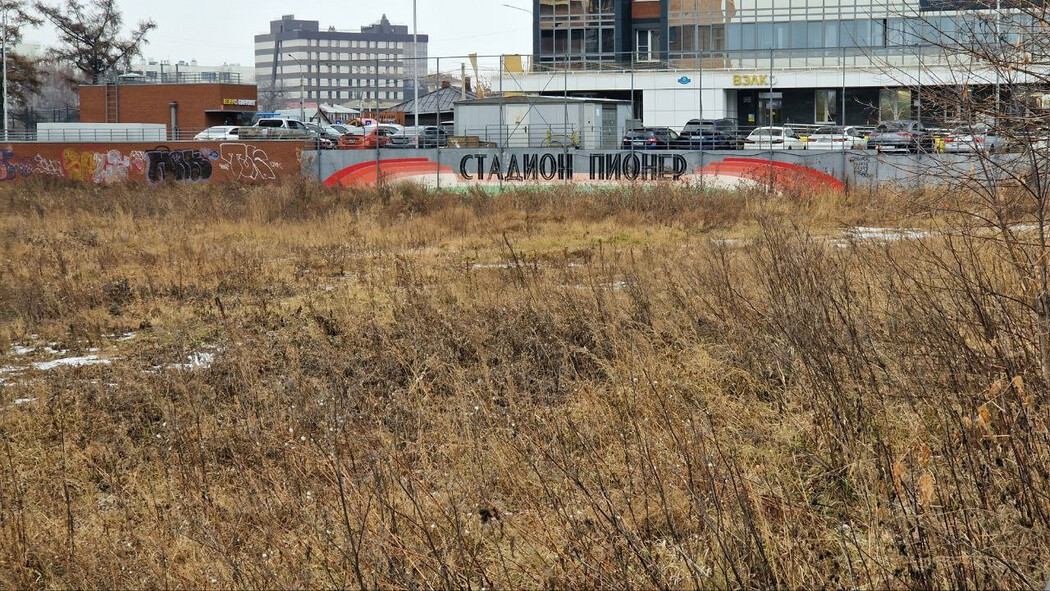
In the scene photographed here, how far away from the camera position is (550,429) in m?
6.82

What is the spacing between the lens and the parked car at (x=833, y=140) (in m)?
33.1

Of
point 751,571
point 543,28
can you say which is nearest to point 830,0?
point 543,28

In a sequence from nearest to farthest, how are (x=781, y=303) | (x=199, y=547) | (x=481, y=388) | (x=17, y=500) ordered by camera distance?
(x=199, y=547), (x=17, y=500), (x=781, y=303), (x=481, y=388)

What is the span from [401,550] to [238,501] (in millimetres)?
1537

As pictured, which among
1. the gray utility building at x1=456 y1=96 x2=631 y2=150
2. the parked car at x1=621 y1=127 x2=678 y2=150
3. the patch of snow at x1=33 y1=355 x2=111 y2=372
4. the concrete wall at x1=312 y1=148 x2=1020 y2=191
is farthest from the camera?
the gray utility building at x1=456 y1=96 x2=631 y2=150

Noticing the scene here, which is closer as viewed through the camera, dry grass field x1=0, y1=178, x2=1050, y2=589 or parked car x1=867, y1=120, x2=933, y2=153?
dry grass field x1=0, y1=178, x2=1050, y2=589

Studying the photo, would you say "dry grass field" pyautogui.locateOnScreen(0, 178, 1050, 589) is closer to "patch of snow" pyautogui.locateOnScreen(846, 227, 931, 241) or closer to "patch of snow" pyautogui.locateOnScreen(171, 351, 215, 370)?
"patch of snow" pyautogui.locateOnScreen(171, 351, 215, 370)

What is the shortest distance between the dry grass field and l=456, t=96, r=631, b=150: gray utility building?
23003 mm

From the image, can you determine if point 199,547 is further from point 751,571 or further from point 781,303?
point 781,303

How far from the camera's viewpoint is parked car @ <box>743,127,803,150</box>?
35.9 meters

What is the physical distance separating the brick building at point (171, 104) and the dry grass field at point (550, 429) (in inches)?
1990

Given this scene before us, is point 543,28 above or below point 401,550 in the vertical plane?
above

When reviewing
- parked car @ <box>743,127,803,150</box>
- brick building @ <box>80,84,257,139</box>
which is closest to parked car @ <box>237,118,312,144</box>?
brick building @ <box>80,84,257,139</box>

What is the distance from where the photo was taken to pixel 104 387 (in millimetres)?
9453
